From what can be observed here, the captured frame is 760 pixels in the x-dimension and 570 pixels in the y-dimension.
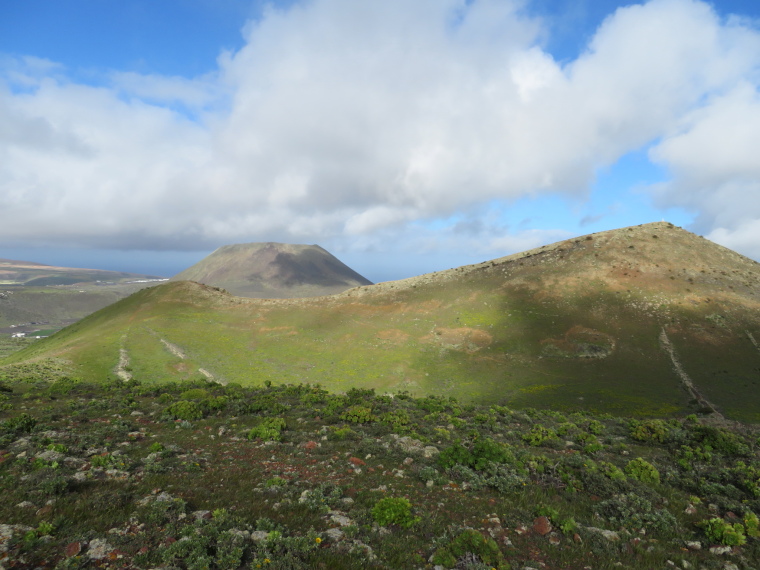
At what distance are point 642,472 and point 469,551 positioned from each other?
14192mm

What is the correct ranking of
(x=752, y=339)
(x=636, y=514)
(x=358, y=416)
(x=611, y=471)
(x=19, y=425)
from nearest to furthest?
(x=636, y=514)
(x=611, y=471)
(x=19, y=425)
(x=358, y=416)
(x=752, y=339)

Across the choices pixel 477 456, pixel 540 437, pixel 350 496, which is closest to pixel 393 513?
pixel 350 496

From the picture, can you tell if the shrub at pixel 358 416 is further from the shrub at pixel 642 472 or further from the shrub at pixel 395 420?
the shrub at pixel 642 472

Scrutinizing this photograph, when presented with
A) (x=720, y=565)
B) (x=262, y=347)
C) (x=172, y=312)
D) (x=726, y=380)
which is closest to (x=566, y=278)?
(x=726, y=380)

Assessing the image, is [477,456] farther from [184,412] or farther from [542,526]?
[184,412]

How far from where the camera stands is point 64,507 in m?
11.1

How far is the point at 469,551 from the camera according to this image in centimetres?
1100

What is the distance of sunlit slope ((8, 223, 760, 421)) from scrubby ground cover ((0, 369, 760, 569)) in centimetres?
3477

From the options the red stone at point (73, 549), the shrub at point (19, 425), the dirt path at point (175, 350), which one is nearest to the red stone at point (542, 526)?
the red stone at point (73, 549)

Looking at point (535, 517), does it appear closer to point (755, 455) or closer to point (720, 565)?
point (720, 565)

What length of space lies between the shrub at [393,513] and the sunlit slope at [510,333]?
4637 centimetres

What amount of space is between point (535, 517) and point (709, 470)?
14.5 metres

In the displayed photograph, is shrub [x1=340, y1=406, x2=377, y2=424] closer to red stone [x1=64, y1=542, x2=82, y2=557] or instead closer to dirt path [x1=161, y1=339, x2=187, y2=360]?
red stone [x1=64, y1=542, x2=82, y2=557]

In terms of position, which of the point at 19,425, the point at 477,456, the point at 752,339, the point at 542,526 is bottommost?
the point at 19,425
